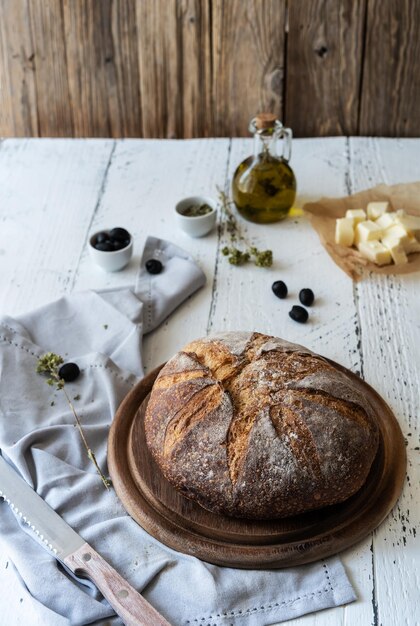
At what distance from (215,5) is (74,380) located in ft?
5.36

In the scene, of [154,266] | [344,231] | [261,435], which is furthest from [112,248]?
[261,435]

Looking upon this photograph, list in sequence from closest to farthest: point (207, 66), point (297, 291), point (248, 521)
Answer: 1. point (248, 521)
2. point (297, 291)
3. point (207, 66)

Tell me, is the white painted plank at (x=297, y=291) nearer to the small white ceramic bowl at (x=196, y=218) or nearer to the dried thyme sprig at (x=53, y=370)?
the small white ceramic bowl at (x=196, y=218)

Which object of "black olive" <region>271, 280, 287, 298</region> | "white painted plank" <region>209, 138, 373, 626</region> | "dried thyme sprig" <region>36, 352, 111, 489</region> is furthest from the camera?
"black olive" <region>271, 280, 287, 298</region>

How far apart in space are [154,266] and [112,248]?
0.47 ft

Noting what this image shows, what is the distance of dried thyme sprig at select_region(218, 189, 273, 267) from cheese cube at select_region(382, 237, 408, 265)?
14.4 inches

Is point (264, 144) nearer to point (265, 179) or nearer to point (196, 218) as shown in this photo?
point (265, 179)

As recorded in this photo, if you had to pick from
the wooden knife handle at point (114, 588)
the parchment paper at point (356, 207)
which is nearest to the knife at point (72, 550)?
the wooden knife handle at point (114, 588)

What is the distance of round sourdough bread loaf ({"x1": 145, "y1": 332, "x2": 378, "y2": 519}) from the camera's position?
1.54m

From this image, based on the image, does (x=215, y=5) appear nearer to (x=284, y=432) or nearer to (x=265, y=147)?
(x=265, y=147)

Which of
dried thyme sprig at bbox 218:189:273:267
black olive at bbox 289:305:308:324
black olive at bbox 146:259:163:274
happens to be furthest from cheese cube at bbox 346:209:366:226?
black olive at bbox 146:259:163:274

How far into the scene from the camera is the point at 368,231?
2.39 meters

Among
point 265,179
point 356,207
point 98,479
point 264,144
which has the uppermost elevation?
point 264,144

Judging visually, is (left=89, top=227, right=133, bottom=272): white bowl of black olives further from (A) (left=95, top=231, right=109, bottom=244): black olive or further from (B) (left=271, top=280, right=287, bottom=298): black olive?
(B) (left=271, top=280, right=287, bottom=298): black olive
